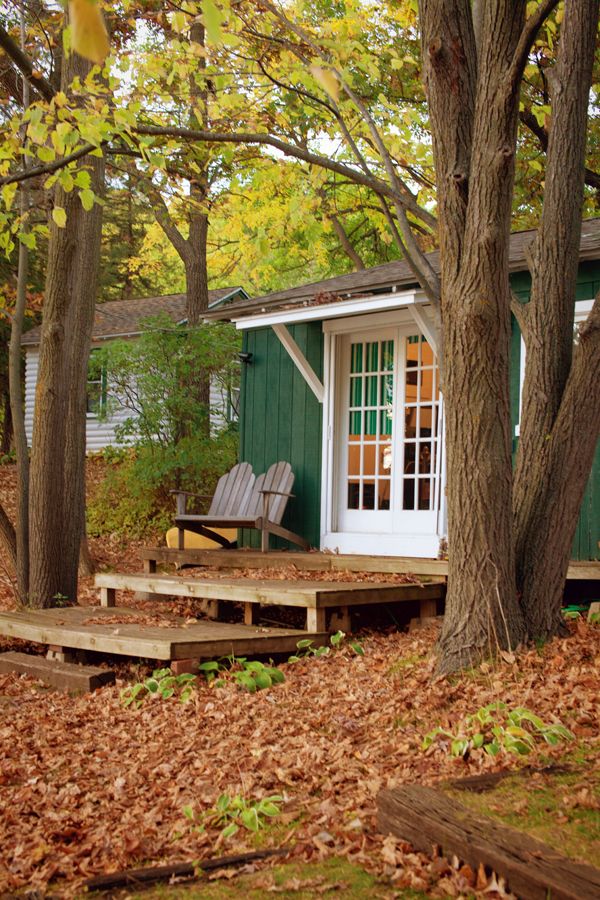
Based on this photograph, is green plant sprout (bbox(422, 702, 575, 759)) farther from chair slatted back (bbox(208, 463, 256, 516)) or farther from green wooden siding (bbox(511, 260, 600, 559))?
chair slatted back (bbox(208, 463, 256, 516))

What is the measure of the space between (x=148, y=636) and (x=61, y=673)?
640 mm

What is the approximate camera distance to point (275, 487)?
910cm

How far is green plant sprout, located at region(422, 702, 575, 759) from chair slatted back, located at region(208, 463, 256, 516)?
5.54 meters

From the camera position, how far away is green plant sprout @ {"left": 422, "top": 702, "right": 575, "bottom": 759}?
353 centimetres

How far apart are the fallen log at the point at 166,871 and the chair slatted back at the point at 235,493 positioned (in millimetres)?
6343

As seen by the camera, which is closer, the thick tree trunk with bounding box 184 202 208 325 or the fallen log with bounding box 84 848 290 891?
the fallen log with bounding box 84 848 290 891

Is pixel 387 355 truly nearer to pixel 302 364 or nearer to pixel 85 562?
pixel 302 364

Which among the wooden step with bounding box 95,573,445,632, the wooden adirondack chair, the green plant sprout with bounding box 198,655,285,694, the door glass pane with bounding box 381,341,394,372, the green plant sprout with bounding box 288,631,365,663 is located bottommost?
the green plant sprout with bounding box 198,655,285,694

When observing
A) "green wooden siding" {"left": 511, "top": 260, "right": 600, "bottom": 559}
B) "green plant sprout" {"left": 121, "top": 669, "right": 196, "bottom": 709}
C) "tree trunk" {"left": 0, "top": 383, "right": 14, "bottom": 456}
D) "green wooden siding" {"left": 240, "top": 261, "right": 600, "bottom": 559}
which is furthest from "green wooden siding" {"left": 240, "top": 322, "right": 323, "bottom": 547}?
"tree trunk" {"left": 0, "top": 383, "right": 14, "bottom": 456}

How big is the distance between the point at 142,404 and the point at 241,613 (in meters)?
6.55

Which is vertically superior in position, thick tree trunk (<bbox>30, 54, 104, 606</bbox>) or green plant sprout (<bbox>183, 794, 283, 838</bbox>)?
thick tree trunk (<bbox>30, 54, 104, 606</bbox>)

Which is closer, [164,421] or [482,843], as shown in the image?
[482,843]

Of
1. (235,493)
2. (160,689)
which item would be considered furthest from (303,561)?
(160,689)

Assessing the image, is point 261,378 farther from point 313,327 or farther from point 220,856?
point 220,856
